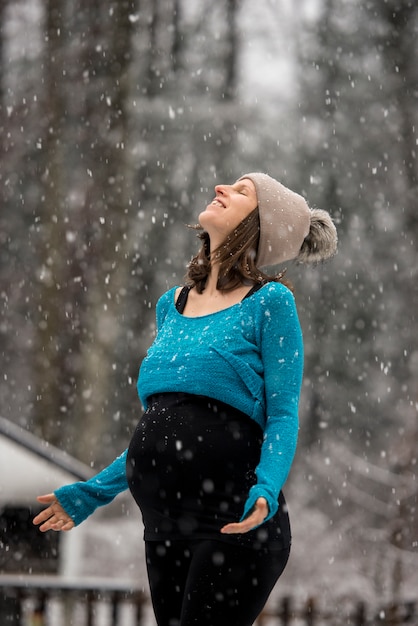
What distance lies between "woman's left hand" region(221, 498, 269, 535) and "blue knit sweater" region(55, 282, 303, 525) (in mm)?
161

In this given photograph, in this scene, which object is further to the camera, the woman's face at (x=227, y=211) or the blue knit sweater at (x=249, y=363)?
the woman's face at (x=227, y=211)

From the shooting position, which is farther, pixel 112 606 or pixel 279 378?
pixel 112 606

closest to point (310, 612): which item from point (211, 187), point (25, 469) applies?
point (25, 469)

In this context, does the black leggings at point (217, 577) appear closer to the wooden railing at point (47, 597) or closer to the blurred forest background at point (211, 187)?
the wooden railing at point (47, 597)

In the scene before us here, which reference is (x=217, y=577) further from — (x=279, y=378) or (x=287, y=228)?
(x=287, y=228)

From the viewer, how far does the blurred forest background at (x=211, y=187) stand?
533 inches

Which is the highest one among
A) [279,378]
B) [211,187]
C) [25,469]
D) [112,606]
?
[279,378]

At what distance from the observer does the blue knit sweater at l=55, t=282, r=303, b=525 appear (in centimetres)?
237

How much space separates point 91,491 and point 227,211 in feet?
2.73

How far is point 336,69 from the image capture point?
52.3ft

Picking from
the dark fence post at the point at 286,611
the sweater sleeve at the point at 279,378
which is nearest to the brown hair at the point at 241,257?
the sweater sleeve at the point at 279,378

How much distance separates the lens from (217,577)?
223cm

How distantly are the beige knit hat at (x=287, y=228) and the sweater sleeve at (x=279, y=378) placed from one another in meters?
0.20

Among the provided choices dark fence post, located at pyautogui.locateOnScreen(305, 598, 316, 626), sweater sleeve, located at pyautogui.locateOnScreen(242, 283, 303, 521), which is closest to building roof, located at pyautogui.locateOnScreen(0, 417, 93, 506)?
dark fence post, located at pyautogui.locateOnScreen(305, 598, 316, 626)
